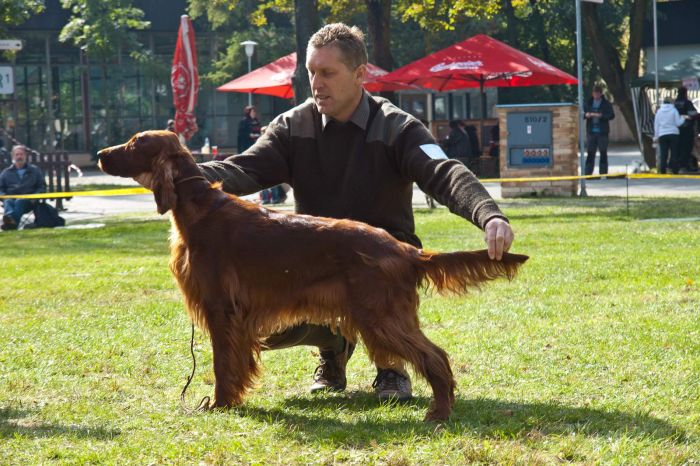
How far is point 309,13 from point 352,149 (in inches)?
544

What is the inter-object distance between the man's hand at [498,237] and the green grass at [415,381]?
1.80 feet

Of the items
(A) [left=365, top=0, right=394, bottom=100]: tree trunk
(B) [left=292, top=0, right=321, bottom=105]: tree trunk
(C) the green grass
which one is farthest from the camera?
(A) [left=365, top=0, right=394, bottom=100]: tree trunk

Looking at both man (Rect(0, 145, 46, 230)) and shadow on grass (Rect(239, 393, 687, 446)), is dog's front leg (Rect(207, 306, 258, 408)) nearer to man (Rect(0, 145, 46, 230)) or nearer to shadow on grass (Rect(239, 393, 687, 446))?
shadow on grass (Rect(239, 393, 687, 446))

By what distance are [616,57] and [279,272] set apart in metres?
21.5

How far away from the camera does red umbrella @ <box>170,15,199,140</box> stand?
19344mm

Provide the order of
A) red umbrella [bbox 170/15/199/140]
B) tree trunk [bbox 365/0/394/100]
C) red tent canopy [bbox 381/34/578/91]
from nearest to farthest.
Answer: red umbrella [bbox 170/15/199/140]
red tent canopy [bbox 381/34/578/91]
tree trunk [bbox 365/0/394/100]

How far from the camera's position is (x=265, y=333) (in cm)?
466

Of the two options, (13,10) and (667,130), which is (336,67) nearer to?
(667,130)

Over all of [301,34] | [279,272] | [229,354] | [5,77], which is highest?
[301,34]

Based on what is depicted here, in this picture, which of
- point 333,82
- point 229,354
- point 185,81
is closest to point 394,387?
point 229,354

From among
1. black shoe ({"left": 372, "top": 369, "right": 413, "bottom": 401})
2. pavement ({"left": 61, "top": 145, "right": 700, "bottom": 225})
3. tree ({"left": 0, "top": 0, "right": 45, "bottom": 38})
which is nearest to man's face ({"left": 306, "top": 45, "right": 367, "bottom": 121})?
black shoe ({"left": 372, "top": 369, "right": 413, "bottom": 401})

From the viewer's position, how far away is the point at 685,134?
22641mm

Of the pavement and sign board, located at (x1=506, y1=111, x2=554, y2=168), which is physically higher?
sign board, located at (x1=506, y1=111, x2=554, y2=168)

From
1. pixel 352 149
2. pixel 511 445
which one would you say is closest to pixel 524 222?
pixel 352 149
